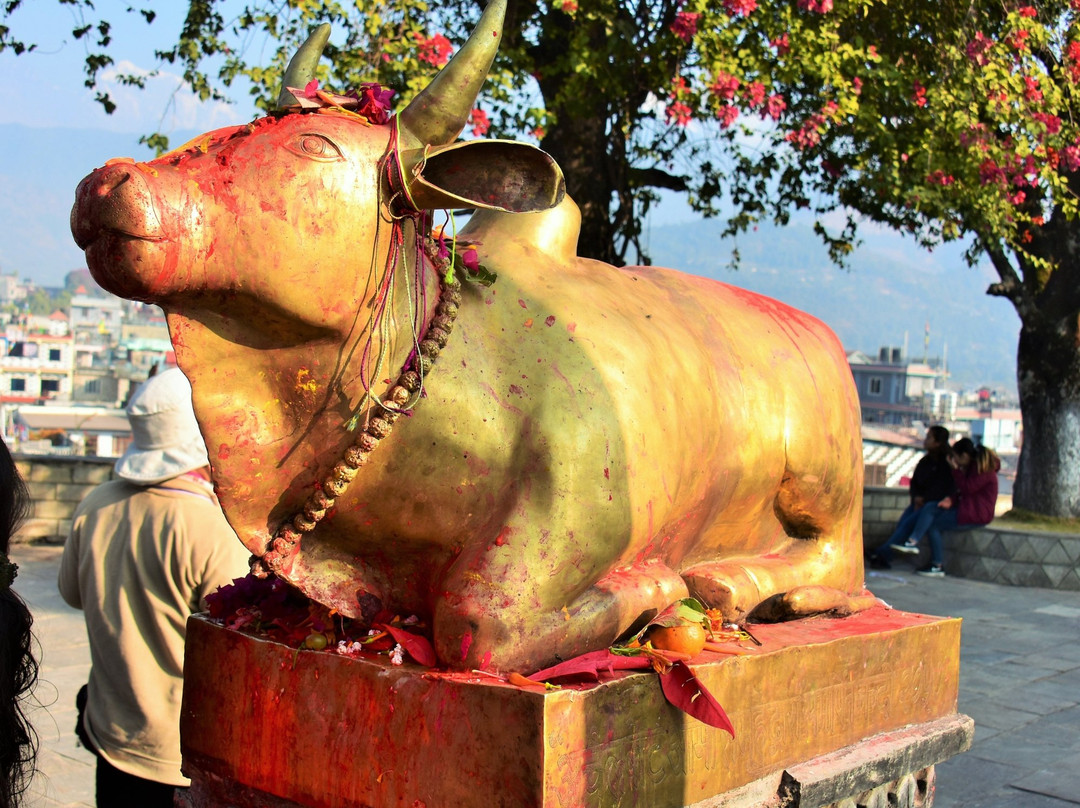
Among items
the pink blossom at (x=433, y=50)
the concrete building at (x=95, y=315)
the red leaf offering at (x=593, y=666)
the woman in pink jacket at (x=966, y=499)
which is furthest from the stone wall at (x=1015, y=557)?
the concrete building at (x=95, y=315)

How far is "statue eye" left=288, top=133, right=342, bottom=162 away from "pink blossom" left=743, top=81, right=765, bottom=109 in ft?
17.8

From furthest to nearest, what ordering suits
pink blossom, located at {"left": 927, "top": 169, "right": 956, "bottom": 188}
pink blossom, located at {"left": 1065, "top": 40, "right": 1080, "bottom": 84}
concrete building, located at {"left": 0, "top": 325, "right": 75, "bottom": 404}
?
concrete building, located at {"left": 0, "top": 325, "right": 75, "bottom": 404}, pink blossom, located at {"left": 1065, "top": 40, "right": 1080, "bottom": 84}, pink blossom, located at {"left": 927, "top": 169, "right": 956, "bottom": 188}

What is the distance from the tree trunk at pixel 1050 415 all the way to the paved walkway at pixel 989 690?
1.57m

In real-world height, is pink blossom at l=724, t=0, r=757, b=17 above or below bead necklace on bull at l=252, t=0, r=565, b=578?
above

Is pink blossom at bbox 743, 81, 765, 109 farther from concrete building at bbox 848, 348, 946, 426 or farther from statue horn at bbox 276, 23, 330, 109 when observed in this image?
concrete building at bbox 848, 348, 946, 426

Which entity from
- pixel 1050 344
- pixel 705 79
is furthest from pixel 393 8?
pixel 1050 344

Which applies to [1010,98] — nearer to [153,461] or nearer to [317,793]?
[153,461]

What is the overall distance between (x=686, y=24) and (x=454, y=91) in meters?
5.13

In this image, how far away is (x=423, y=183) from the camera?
1812mm

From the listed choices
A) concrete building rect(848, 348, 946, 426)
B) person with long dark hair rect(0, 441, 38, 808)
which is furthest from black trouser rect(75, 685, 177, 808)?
concrete building rect(848, 348, 946, 426)

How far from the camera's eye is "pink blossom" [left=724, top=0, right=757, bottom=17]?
6.30 meters

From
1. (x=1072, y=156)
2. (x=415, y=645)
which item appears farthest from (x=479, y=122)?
(x=415, y=645)

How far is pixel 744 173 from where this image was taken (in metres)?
9.52

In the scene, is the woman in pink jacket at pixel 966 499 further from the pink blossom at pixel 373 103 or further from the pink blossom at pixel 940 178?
the pink blossom at pixel 373 103
